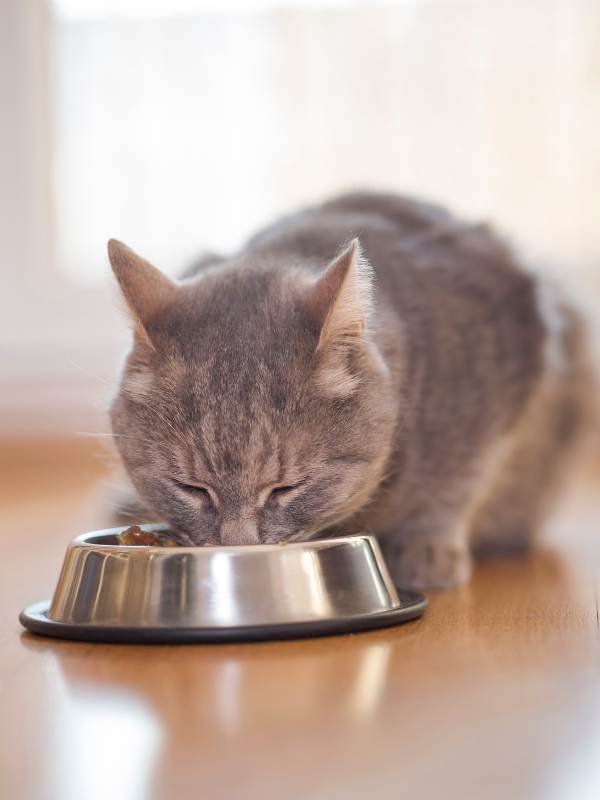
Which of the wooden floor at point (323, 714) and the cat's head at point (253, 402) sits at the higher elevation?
the cat's head at point (253, 402)

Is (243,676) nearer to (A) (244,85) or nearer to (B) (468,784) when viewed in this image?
(B) (468,784)

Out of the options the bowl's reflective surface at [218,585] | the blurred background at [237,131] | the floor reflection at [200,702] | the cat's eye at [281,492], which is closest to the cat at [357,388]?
the cat's eye at [281,492]

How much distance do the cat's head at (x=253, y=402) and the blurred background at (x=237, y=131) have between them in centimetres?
253

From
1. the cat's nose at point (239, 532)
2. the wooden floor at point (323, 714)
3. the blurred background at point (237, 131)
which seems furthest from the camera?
the blurred background at point (237, 131)

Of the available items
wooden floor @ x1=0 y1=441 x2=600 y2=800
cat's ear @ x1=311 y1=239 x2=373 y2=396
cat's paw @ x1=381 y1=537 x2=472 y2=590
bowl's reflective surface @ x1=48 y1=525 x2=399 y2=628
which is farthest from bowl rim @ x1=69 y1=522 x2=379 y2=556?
cat's paw @ x1=381 y1=537 x2=472 y2=590

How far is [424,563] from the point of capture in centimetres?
205

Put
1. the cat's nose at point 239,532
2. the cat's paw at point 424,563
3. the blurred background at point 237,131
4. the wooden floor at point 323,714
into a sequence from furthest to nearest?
the blurred background at point 237,131 < the cat's paw at point 424,563 < the cat's nose at point 239,532 < the wooden floor at point 323,714

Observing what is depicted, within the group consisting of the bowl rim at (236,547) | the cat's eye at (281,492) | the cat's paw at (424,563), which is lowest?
the cat's paw at (424,563)

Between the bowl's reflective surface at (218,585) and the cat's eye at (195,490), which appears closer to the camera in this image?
the bowl's reflective surface at (218,585)

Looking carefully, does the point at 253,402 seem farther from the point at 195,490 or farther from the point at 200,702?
the point at 200,702

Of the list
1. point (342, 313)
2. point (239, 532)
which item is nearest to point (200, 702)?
point (239, 532)

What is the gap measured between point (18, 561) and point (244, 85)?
2.50m

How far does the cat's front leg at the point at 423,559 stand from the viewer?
6.70 feet

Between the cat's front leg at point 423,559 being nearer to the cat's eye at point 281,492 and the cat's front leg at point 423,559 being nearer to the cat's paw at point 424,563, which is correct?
the cat's paw at point 424,563
